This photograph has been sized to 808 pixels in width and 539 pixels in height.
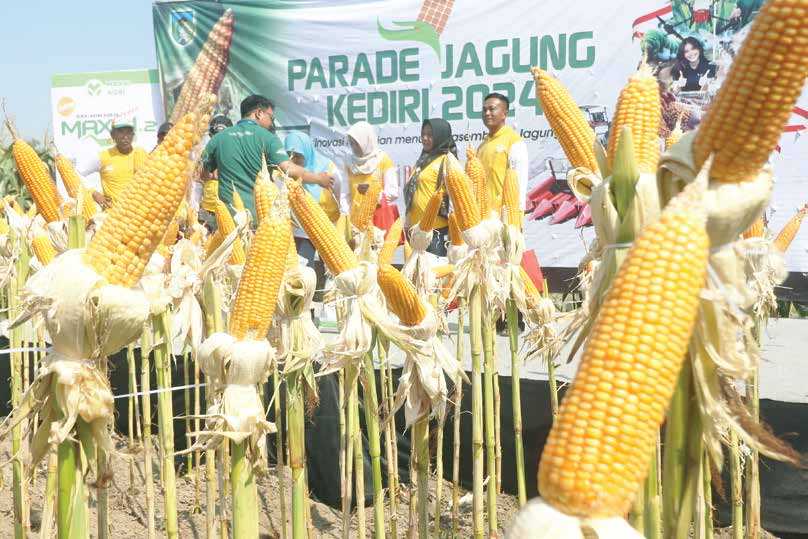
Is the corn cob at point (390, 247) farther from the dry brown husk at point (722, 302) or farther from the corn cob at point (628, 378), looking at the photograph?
the corn cob at point (628, 378)

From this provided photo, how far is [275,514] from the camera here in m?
4.99

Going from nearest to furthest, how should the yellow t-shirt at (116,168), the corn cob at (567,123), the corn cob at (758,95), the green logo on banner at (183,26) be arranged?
1. the corn cob at (758,95)
2. the corn cob at (567,123)
3. the yellow t-shirt at (116,168)
4. the green logo on banner at (183,26)

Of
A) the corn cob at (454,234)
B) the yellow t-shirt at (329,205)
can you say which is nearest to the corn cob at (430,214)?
the corn cob at (454,234)

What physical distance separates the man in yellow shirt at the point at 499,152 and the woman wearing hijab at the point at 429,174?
0.96ft

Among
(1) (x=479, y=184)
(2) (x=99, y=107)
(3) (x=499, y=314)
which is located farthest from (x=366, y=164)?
(2) (x=99, y=107)

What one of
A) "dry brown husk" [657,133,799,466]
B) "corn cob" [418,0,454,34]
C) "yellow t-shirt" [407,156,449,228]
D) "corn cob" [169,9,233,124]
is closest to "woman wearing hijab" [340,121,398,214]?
"yellow t-shirt" [407,156,449,228]

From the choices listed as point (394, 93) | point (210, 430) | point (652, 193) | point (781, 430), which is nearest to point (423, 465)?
point (210, 430)

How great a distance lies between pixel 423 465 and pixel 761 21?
1.90 m

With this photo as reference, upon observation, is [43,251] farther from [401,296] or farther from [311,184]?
[311,184]

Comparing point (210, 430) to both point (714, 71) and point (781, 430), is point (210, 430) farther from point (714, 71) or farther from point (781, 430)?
point (714, 71)

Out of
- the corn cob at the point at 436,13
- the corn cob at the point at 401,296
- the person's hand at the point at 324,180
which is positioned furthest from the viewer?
the corn cob at the point at 436,13

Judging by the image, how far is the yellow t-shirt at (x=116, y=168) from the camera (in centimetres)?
582

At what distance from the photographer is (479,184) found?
3.79 m

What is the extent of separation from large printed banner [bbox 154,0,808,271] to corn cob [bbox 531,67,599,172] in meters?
5.13
